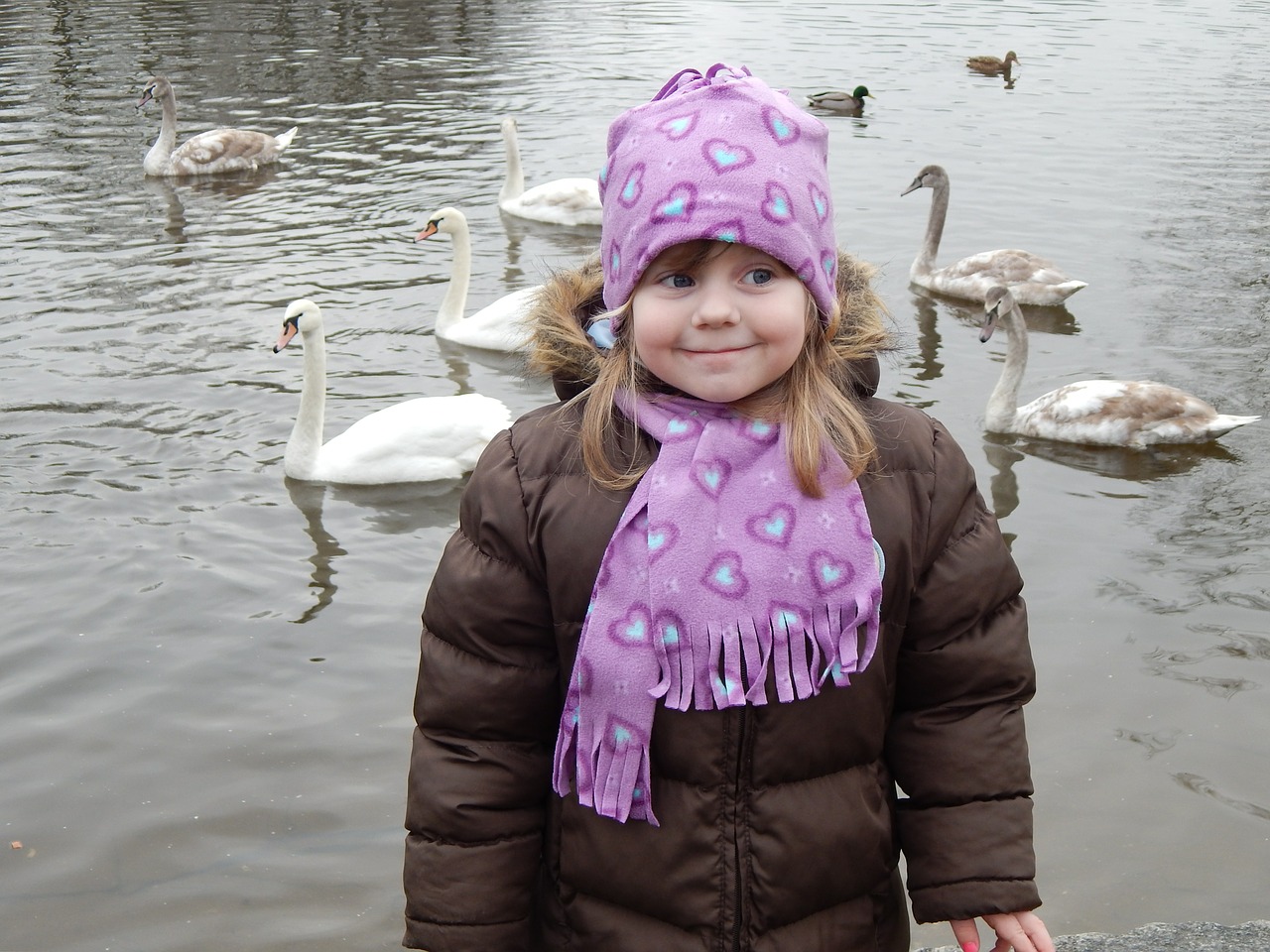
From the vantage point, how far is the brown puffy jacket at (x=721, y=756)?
95.7 inches

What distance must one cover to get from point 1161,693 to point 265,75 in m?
18.4

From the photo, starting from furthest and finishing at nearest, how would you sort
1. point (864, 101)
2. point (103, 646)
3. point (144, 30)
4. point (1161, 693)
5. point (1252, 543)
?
point (144, 30)
point (864, 101)
point (1252, 543)
point (103, 646)
point (1161, 693)

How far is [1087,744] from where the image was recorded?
18.1 ft

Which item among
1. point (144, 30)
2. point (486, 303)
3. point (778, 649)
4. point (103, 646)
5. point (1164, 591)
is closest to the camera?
point (778, 649)

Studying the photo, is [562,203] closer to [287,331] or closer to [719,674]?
[287,331]

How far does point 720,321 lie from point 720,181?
237 mm

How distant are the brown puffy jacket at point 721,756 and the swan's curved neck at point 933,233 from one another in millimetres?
9718

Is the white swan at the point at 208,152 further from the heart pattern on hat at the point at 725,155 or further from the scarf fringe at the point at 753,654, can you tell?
the scarf fringe at the point at 753,654

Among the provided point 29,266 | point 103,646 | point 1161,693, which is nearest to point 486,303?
point 29,266

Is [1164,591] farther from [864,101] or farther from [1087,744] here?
[864,101]

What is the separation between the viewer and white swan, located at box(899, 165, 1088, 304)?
11023 mm

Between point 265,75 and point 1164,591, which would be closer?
point 1164,591

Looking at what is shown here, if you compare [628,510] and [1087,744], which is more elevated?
[628,510]

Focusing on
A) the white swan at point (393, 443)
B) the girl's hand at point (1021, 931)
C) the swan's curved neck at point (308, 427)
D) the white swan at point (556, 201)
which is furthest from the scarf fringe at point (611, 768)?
the white swan at point (556, 201)
